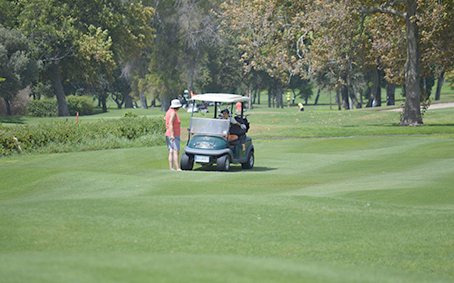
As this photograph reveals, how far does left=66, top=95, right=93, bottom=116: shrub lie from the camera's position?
5488cm

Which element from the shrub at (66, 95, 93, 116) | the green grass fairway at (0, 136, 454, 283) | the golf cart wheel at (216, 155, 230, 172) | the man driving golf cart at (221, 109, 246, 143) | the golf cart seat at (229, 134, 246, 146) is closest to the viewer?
the green grass fairway at (0, 136, 454, 283)

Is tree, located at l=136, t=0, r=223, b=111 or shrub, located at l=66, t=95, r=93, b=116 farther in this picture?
tree, located at l=136, t=0, r=223, b=111

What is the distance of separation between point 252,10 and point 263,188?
2208 cm

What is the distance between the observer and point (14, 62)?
1471 inches

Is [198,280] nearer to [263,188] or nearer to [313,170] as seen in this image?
[263,188]

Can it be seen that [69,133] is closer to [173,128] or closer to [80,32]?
[173,128]

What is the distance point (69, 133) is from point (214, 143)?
388 inches

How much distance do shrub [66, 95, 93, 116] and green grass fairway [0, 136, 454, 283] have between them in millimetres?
44577

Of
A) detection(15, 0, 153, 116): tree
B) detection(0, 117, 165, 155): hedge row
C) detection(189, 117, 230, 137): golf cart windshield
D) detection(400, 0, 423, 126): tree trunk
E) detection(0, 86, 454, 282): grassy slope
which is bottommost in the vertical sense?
detection(0, 86, 454, 282): grassy slope

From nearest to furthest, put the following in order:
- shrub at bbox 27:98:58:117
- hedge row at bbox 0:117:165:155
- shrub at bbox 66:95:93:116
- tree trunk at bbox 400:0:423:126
A: hedge row at bbox 0:117:165:155 → tree trunk at bbox 400:0:423:126 → shrub at bbox 27:98:58:117 → shrub at bbox 66:95:93:116

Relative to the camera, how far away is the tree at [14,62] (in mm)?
37281

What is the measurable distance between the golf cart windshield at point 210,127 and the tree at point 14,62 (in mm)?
27967

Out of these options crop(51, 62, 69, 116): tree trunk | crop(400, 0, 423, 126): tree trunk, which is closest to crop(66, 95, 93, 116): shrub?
crop(51, 62, 69, 116): tree trunk

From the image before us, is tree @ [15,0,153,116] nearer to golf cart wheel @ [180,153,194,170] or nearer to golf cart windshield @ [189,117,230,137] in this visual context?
golf cart windshield @ [189,117,230,137]
